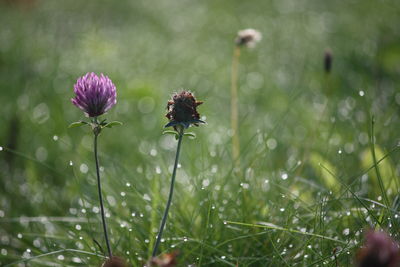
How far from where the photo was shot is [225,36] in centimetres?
437

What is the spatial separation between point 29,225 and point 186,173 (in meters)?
0.63

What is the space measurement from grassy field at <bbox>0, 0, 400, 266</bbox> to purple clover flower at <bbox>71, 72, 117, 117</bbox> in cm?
21

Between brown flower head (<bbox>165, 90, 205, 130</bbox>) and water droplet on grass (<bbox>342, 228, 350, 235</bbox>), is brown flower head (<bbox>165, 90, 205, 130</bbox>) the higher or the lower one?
the higher one

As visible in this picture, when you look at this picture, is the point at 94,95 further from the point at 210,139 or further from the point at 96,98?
the point at 210,139

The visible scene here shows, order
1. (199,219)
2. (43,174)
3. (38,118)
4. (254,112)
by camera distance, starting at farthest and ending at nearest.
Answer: (254,112) < (38,118) < (43,174) < (199,219)

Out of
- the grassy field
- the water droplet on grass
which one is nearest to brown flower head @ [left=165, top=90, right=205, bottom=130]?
the grassy field

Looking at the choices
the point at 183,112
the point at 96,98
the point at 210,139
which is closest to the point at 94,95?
the point at 96,98

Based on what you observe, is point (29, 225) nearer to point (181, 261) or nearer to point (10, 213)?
point (10, 213)

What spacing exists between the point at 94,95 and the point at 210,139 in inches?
47.2

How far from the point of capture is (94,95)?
1.19 meters

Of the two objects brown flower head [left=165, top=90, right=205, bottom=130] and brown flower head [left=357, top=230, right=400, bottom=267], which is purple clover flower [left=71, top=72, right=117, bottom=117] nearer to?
brown flower head [left=165, top=90, right=205, bottom=130]

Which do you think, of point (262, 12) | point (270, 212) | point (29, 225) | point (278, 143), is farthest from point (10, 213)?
point (262, 12)

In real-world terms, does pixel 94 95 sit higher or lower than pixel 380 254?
higher

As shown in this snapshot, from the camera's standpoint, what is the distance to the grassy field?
144cm
